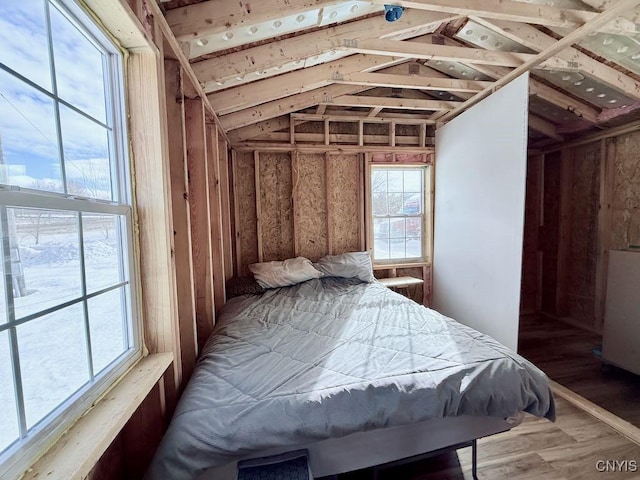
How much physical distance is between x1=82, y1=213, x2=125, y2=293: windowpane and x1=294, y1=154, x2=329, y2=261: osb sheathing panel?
2.40 m

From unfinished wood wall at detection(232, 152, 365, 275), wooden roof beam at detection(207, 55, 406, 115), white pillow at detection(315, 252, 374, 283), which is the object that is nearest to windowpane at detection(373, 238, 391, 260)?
unfinished wood wall at detection(232, 152, 365, 275)

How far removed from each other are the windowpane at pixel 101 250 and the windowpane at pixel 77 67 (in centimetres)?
40

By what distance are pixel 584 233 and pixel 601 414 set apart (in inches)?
106

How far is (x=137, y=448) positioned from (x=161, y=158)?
1.26 m

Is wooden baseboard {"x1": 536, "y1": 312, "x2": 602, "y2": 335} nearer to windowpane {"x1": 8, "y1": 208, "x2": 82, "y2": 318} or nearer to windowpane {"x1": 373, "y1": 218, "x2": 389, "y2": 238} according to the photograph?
windowpane {"x1": 373, "y1": 218, "x2": 389, "y2": 238}

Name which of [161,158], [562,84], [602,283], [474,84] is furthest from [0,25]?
[602,283]

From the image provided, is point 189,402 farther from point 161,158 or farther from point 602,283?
point 602,283

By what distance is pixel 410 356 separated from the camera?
4.73 feet

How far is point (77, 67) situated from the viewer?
94cm

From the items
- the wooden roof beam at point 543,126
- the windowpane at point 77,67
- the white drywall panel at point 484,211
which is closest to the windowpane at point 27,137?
the windowpane at point 77,67

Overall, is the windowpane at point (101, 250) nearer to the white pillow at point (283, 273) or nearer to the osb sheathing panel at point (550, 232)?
the white pillow at point (283, 273)

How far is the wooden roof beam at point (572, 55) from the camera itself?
6.75 feet

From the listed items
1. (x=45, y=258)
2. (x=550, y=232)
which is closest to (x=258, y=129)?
(x=45, y=258)

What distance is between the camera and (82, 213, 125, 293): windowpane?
0.94 meters
